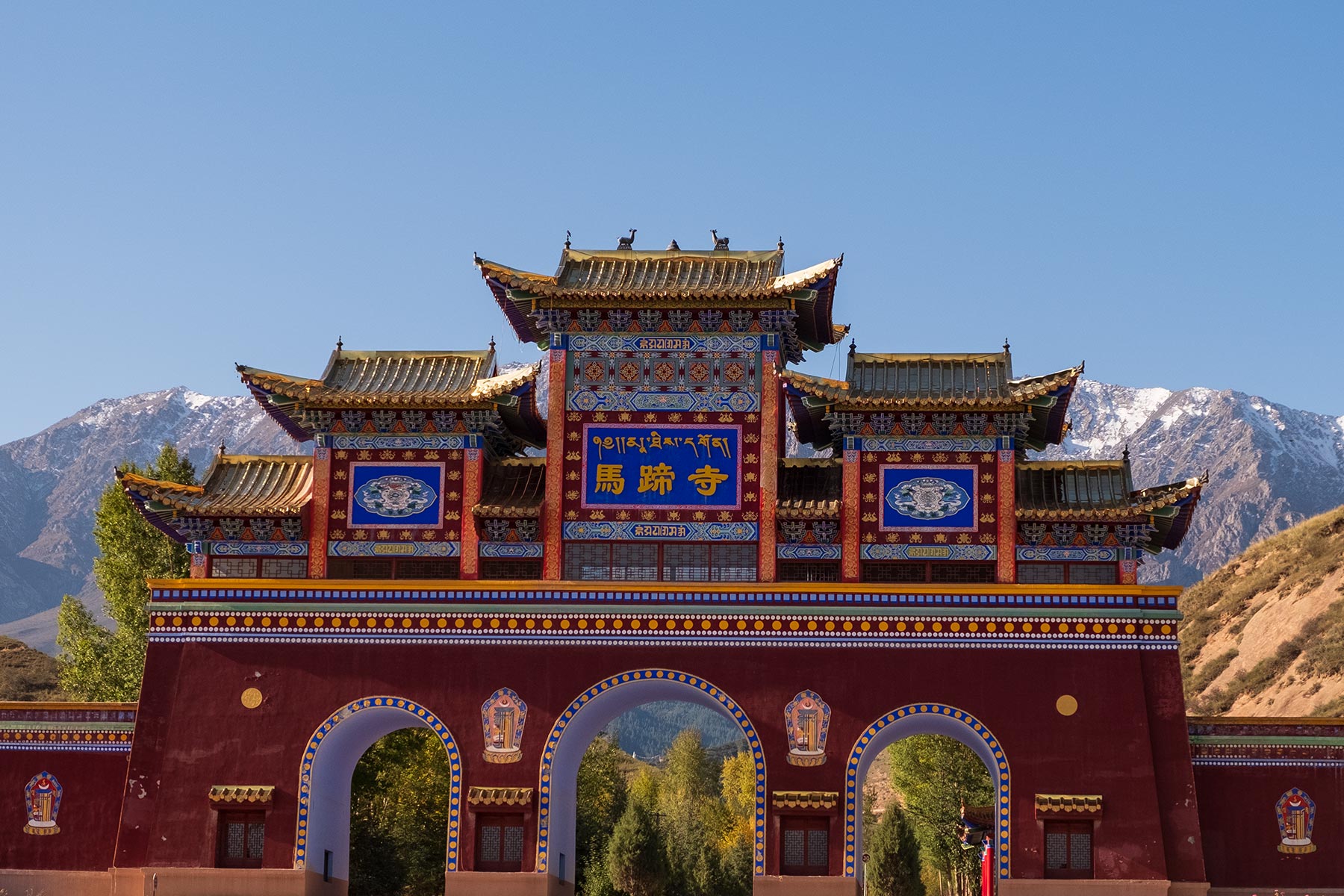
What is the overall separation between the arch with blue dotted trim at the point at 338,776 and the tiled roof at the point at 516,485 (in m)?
4.28

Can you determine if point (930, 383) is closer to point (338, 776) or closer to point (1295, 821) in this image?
point (1295, 821)

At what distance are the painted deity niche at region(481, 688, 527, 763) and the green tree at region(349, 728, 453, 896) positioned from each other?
12.3 m

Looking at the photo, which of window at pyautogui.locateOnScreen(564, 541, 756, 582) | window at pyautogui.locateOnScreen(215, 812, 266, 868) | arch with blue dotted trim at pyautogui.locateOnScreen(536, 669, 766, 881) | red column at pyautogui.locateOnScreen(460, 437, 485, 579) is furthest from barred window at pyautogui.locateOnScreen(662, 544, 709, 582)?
window at pyautogui.locateOnScreen(215, 812, 266, 868)

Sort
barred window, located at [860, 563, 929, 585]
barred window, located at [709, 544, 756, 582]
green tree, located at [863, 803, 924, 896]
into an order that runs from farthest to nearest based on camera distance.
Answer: green tree, located at [863, 803, 924, 896] < barred window, located at [709, 544, 756, 582] < barred window, located at [860, 563, 929, 585]

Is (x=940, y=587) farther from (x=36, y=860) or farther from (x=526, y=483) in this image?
(x=36, y=860)

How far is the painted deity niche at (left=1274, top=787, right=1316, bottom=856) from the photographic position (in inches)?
1340

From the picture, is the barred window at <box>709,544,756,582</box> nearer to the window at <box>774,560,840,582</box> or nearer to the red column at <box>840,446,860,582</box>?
the window at <box>774,560,840,582</box>

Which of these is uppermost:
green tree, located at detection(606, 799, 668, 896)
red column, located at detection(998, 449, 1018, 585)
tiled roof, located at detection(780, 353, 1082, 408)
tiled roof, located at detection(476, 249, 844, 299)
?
tiled roof, located at detection(476, 249, 844, 299)

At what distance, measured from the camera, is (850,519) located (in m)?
35.2

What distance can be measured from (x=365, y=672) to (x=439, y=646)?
5.11 feet

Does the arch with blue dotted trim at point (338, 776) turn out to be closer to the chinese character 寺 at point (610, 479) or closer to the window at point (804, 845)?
the chinese character 寺 at point (610, 479)

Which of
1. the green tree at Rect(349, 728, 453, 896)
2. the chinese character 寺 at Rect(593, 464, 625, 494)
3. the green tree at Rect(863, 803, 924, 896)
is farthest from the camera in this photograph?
the green tree at Rect(863, 803, 924, 896)

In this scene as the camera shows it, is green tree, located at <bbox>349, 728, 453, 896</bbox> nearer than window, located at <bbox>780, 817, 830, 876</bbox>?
No

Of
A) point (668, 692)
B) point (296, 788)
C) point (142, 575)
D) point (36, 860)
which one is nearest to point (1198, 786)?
point (668, 692)
